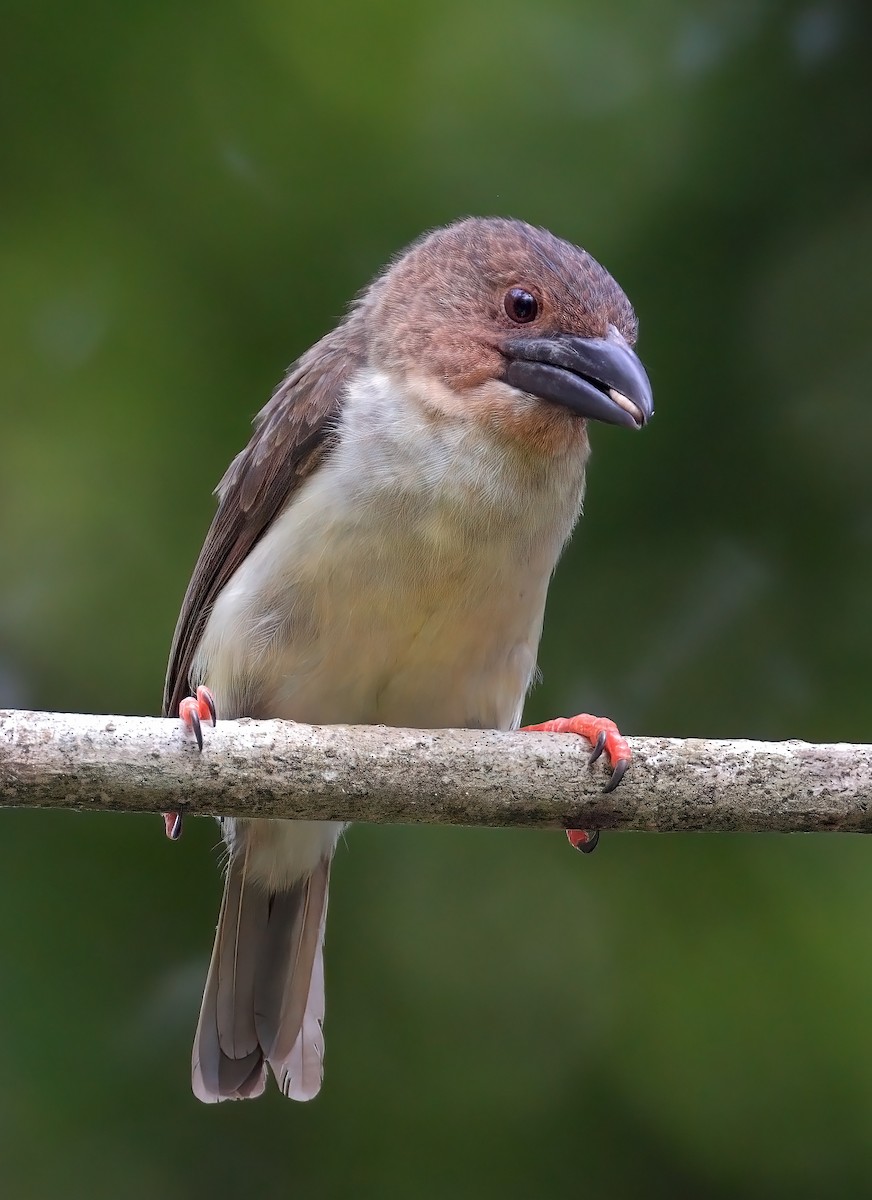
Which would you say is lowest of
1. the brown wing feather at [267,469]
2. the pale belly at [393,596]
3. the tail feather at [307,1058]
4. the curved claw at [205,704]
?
the tail feather at [307,1058]

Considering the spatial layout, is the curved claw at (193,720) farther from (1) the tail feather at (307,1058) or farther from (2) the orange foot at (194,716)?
(1) the tail feather at (307,1058)

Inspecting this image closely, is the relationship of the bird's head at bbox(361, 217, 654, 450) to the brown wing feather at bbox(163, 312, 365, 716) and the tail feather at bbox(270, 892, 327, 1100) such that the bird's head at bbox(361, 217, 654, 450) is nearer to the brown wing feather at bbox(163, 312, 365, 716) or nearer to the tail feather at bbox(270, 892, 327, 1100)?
the brown wing feather at bbox(163, 312, 365, 716)

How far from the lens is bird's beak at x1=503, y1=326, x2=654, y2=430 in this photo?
2.92 metres

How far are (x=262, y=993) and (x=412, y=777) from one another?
4.19ft

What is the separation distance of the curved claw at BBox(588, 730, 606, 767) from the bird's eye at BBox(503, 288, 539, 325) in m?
1.00

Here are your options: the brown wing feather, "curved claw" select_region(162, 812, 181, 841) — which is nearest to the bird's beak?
the brown wing feather

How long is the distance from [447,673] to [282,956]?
0.88 m

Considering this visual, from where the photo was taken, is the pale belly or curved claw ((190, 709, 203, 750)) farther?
the pale belly

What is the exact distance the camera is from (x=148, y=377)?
3.89 meters

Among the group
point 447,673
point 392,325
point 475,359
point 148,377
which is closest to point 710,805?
point 447,673

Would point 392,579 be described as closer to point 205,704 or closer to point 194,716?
point 205,704

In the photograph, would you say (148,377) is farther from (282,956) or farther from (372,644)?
(282,956)

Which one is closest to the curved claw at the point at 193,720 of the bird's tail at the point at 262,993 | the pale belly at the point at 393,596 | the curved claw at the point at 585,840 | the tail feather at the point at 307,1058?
the pale belly at the point at 393,596

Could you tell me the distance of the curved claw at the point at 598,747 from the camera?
2.52 metres
